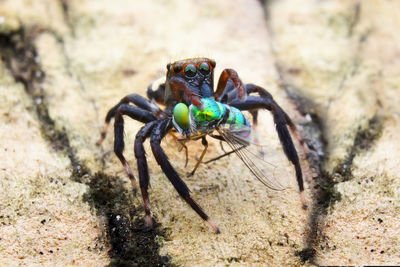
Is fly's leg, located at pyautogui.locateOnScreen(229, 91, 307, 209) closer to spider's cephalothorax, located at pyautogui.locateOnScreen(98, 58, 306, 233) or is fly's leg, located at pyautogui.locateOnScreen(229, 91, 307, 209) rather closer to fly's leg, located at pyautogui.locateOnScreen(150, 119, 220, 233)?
spider's cephalothorax, located at pyautogui.locateOnScreen(98, 58, 306, 233)

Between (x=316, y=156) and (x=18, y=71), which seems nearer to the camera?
(x=316, y=156)

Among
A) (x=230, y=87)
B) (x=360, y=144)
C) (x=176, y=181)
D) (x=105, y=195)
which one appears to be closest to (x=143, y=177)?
(x=176, y=181)

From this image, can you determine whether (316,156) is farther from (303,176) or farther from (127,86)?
(127,86)

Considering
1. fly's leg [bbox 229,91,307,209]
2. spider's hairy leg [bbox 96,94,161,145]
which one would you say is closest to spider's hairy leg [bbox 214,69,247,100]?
fly's leg [bbox 229,91,307,209]

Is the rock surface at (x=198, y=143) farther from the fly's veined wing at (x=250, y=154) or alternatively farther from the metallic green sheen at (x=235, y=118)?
the metallic green sheen at (x=235, y=118)

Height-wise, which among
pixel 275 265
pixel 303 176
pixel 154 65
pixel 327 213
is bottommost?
pixel 275 265

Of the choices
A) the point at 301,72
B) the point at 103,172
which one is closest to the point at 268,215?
the point at 103,172

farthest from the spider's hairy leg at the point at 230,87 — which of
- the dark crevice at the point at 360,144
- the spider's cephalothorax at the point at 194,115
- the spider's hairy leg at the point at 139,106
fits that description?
the dark crevice at the point at 360,144
